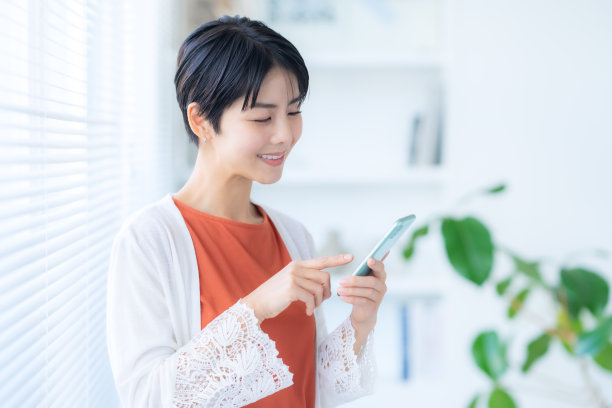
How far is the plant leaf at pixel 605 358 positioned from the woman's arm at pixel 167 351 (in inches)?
51.8

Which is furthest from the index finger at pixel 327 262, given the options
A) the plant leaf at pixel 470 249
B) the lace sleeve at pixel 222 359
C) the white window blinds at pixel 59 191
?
the plant leaf at pixel 470 249

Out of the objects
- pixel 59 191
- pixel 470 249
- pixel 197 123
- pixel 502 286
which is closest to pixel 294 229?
pixel 197 123

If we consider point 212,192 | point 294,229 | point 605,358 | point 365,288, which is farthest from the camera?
point 605,358

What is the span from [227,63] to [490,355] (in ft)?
4.53

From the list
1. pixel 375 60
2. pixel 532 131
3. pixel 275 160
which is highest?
pixel 375 60

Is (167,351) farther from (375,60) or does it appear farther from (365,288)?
(375,60)

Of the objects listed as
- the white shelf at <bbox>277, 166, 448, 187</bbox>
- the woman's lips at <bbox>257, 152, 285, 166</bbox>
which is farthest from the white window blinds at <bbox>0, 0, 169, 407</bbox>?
the white shelf at <bbox>277, 166, 448, 187</bbox>

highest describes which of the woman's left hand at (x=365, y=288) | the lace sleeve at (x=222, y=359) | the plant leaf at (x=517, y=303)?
the woman's left hand at (x=365, y=288)

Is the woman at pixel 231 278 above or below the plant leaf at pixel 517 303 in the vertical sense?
above

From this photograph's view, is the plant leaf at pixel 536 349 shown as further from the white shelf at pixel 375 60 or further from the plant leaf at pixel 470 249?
the white shelf at pixel 375 60

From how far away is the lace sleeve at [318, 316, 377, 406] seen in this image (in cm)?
108

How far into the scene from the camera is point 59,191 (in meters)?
0.98

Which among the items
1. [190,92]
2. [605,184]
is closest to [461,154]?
[605,184]

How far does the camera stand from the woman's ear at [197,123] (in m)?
0.98
